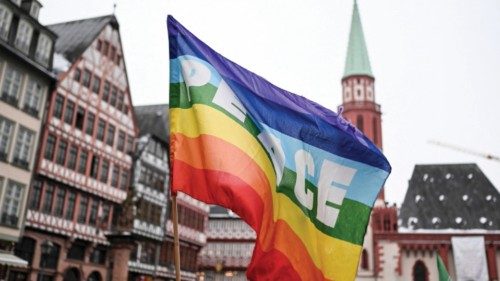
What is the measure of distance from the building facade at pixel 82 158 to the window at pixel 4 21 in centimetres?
455

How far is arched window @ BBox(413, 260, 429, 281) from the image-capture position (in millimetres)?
58250

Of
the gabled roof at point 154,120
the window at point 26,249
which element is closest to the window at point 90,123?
the window at point 26,249

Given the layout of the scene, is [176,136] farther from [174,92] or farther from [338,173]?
[338,173]

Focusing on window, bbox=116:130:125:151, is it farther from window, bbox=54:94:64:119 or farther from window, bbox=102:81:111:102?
window, bbox=54:94:64:119

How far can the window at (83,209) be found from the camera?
119 feet

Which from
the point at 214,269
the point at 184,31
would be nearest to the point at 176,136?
the point at 184,31

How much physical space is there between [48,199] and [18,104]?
5.98 meters

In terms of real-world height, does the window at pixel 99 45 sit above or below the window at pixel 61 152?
above

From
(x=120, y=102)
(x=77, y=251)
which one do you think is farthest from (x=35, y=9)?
(x=77, y=251)

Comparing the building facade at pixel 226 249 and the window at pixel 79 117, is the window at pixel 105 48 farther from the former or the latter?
the building facade at pixel 226 249

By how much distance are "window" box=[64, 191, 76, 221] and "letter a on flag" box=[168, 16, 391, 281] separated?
1189 inches

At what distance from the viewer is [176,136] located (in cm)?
688

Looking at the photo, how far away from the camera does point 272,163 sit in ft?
24.0

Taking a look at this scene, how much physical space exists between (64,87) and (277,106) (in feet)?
99.2
